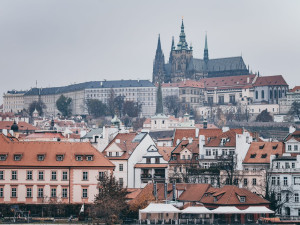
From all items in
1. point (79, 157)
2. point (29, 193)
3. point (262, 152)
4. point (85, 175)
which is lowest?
point (29, 193)

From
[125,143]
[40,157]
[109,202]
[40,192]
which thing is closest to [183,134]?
[125,143]

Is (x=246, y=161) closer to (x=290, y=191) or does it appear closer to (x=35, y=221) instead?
(x=290, y=191)

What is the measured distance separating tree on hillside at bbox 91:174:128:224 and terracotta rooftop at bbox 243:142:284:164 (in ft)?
52.1

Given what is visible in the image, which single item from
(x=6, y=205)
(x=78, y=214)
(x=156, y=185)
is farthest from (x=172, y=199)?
(x=6, y=205)

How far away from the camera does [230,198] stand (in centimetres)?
7456

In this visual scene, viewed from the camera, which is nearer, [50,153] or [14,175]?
Result: [14,175]

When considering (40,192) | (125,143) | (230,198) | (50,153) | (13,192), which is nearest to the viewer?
(230,198)

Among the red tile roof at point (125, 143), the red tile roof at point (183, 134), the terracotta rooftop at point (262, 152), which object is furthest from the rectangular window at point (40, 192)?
the red tile roof at point (183, 134)

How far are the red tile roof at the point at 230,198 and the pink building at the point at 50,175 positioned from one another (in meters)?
9.55

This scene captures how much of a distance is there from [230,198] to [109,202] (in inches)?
379

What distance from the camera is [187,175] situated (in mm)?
88125

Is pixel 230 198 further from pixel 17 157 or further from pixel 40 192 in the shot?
pixel 17 157

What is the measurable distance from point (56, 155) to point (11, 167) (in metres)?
3.91

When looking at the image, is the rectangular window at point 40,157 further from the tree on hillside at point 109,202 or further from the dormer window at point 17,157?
the tree on hillside at point 109,202
